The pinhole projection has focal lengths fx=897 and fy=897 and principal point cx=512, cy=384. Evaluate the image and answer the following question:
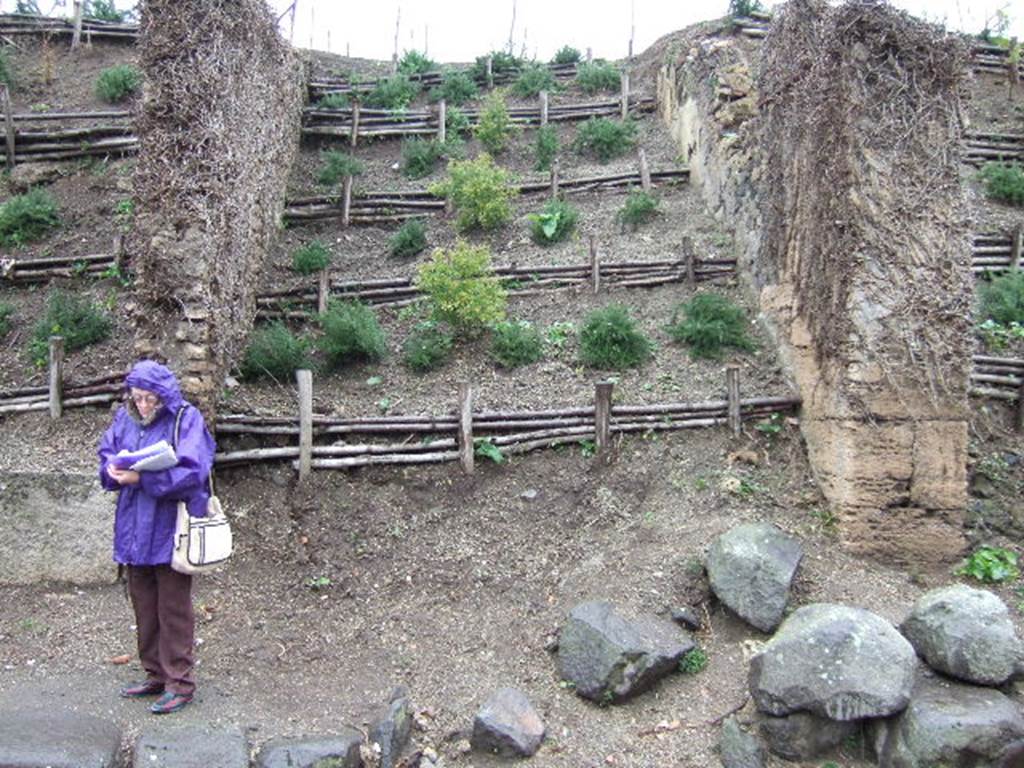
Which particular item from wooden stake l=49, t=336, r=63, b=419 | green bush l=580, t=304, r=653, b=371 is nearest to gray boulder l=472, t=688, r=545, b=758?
green bush l=580, t=304, r=653, b=371

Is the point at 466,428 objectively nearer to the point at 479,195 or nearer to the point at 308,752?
the point at 308,752

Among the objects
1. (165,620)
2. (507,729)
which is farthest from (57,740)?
(507,729)

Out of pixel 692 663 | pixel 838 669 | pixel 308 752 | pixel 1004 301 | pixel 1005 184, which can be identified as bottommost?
pixel 308 752

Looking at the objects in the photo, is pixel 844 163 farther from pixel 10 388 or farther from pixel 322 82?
pixel 322 82

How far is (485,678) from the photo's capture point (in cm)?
489

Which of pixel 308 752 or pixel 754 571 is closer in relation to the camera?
pixel 308 752

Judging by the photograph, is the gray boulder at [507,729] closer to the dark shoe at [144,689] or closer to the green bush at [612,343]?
the dark shoe at [144,689]

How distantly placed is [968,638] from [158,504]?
12.5ft

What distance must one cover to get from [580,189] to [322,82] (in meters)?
4.83

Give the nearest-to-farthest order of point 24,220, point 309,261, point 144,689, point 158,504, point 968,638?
point 158,504
point 968,638
point 144,689
point 309,261
point 24,220

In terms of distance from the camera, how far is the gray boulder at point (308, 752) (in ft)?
13.2

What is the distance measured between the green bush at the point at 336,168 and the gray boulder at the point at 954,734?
8.64 m

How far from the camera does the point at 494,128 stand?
12.0 meters

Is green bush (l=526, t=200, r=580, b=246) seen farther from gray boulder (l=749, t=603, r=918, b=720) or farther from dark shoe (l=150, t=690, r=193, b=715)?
dark shoe (l=150, t=690, r=193, b=715)
